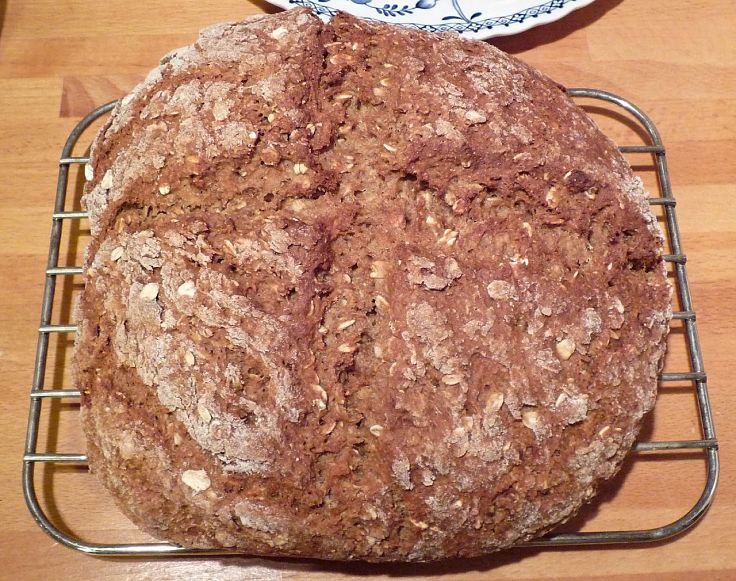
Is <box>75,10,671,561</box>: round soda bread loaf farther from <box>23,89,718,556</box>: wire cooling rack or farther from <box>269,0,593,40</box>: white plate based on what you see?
<box>269,0,593,40</box>: white plate

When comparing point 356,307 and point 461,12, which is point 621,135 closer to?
point 461,12

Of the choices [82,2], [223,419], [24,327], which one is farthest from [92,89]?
[223,419]

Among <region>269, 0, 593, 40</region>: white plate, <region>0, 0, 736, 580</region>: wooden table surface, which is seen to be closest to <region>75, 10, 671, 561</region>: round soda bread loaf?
<region>0, 0, 736, 580</region>: wooden table surface

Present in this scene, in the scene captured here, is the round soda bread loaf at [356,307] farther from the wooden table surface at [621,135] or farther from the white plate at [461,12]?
the white plate at [461,12]

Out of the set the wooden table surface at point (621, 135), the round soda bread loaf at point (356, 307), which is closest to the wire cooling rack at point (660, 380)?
the wooden table surface at point (621, 135)

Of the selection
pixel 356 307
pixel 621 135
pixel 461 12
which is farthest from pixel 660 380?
pixel 461 12

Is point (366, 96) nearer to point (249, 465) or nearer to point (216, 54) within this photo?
point (216, 54)

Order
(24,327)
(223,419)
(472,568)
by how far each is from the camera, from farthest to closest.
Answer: (24,327) → (472,568) → (223,419)
